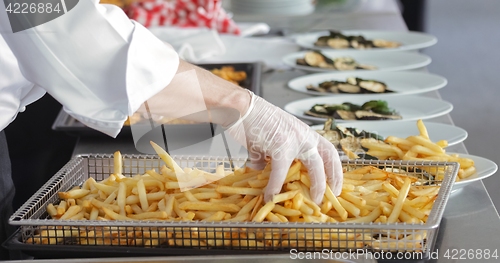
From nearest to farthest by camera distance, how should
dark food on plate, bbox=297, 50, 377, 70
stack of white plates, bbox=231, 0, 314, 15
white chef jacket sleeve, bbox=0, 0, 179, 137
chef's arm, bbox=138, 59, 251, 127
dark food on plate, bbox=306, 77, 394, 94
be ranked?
white chef jacket sleeve, bbox=0, 0, 179, 137 < chef's arm, bbox=138, 59, 251, 127 < dark food on plate, bbox=306, 77, 394, 94 < dark food on plate, bbox=297, 50, 377, 70 < stack of white plates, bbox=231, 0, 314, 15

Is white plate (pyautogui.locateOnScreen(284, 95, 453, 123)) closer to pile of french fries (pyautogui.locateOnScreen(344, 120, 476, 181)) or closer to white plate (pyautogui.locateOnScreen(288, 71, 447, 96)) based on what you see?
white plate (pyautogui.locateOnScreen(288, 71, 447, 96))

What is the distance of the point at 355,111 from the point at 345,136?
1.24 feet

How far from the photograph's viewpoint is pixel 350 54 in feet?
9.48

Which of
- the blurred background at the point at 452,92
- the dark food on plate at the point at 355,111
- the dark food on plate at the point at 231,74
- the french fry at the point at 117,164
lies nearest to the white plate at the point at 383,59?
the dark food on plate at the point at 231,74

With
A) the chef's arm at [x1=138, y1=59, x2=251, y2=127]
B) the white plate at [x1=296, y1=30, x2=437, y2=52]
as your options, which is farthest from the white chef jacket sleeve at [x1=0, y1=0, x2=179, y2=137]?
A: the white plate at [x1=296, y1=30, x2=437, y2=52]

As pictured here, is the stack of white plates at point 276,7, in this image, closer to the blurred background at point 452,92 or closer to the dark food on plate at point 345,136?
the blurred background at point 452,92

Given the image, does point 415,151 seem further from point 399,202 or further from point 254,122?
point 254,122

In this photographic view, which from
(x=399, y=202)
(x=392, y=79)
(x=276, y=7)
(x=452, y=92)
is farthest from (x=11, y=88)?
(x=452, y=92)

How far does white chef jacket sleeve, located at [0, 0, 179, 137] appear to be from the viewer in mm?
1128

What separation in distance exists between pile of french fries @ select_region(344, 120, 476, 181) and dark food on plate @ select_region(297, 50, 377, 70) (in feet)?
3.33

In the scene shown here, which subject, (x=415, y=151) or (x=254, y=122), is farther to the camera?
(x=415, y=151)

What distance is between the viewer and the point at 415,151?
1.60 meters

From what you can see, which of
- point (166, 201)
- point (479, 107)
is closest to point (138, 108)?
point (166, 201)

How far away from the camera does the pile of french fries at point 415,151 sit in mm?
1544
